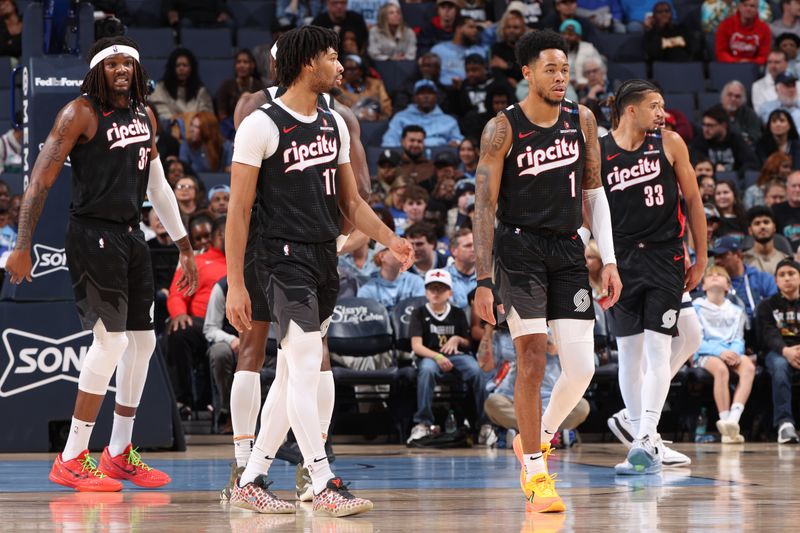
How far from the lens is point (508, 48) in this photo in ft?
46.9

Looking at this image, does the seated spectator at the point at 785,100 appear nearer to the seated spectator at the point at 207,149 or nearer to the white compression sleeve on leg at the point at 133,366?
the seated spectator at the point at 207,149

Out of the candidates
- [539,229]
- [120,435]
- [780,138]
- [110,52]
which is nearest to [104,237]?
[110,52]

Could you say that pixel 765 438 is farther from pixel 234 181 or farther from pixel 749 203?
pixel 234 181

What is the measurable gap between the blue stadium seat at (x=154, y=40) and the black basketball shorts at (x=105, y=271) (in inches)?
305

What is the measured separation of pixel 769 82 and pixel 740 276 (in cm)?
438

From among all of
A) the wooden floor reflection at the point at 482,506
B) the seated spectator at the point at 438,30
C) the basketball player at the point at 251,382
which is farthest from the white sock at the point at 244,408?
the seated spectator at the point at 438,30

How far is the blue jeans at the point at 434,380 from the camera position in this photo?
9406mm

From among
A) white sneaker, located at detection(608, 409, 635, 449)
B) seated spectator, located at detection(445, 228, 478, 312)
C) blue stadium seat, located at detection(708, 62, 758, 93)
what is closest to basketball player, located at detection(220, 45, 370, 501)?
white sneaker, located at detection(608, 409, 635, 449)

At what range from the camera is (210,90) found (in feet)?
44.5

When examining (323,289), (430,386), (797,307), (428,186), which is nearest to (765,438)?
(797,307)

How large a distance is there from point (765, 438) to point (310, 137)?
6.29 m

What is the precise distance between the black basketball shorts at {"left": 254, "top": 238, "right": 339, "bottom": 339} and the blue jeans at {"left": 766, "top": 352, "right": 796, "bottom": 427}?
5.69 m

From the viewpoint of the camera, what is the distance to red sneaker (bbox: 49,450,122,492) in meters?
6.15

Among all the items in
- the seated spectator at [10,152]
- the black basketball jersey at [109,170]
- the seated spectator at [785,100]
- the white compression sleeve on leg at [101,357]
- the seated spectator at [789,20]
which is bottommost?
the white compression sleeve on leg at [101,357]
